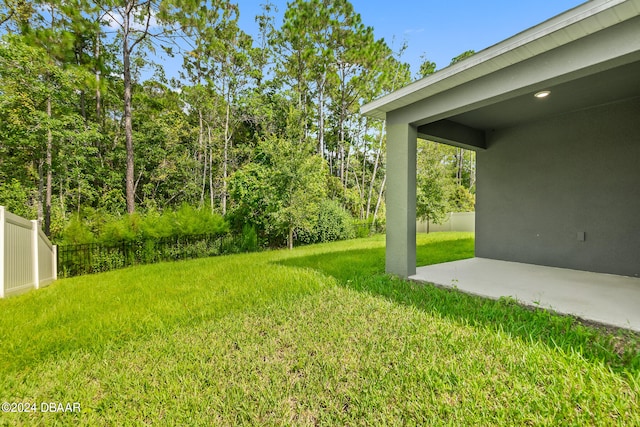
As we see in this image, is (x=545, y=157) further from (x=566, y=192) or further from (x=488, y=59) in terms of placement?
(x=488, y=59)

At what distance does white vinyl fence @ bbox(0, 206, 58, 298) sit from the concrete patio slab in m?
6.30

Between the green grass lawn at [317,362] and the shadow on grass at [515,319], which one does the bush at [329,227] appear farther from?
the green grass lawn at [317,362]

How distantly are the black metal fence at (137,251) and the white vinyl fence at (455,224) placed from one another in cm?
1052

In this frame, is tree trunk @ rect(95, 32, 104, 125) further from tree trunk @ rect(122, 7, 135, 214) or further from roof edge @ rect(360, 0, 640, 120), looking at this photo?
roof edge @ rect(360, 0, 640, 120)

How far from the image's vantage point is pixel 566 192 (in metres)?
4.75

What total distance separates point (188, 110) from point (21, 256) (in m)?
12.2

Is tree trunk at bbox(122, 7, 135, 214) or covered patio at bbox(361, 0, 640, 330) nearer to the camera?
covered patio at bbox(361, 0, 640, 330)

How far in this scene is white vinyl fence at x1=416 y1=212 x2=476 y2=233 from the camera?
14.0 metres

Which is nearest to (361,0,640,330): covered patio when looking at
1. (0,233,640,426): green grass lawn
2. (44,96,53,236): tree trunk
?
(0,233,640,426): green grass lawn

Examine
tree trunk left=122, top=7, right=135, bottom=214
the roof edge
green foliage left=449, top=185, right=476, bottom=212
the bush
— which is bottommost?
the bush

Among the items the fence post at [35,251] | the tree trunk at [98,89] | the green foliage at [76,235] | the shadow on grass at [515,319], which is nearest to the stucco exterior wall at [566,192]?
the shadow on grass at [515,319]

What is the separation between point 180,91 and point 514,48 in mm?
15655

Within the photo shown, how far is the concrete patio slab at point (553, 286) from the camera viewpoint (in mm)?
2801

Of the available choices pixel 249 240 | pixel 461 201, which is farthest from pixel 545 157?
pixel 461 201
